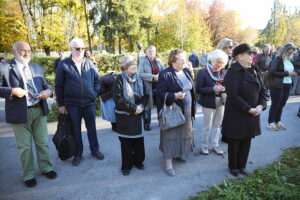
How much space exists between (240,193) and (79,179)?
240cm

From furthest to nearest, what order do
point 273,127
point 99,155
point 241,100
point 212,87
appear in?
point 273,127, point 99,155, point 212,87, point 241,100

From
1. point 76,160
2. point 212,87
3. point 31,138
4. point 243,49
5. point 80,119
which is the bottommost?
point 76,160

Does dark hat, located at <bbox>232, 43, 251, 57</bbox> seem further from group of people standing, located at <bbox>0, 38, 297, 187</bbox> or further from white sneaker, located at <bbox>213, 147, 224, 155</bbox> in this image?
white sneaker, located at <bbox>213, 147, 224, 155</bbox>

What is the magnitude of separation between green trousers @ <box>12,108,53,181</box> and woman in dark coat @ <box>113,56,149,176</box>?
3.83 feet

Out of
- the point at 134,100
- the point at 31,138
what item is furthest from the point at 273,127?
the point at 31,138

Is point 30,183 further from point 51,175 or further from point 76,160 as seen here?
point 76,160

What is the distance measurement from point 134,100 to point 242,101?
1590 mm

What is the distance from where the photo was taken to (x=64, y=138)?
381 centimetres

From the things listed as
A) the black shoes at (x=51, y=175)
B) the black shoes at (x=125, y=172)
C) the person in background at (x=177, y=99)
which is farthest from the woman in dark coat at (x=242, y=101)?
the black shoes at (x=51, y=175)

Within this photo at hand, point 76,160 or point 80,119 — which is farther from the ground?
point 80,119

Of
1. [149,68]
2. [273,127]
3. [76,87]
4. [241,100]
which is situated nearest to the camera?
[241,100]

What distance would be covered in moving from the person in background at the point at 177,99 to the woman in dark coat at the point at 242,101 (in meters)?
0.61

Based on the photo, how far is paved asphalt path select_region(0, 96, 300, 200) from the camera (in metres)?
3.18

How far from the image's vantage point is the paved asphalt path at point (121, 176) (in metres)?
3.18
